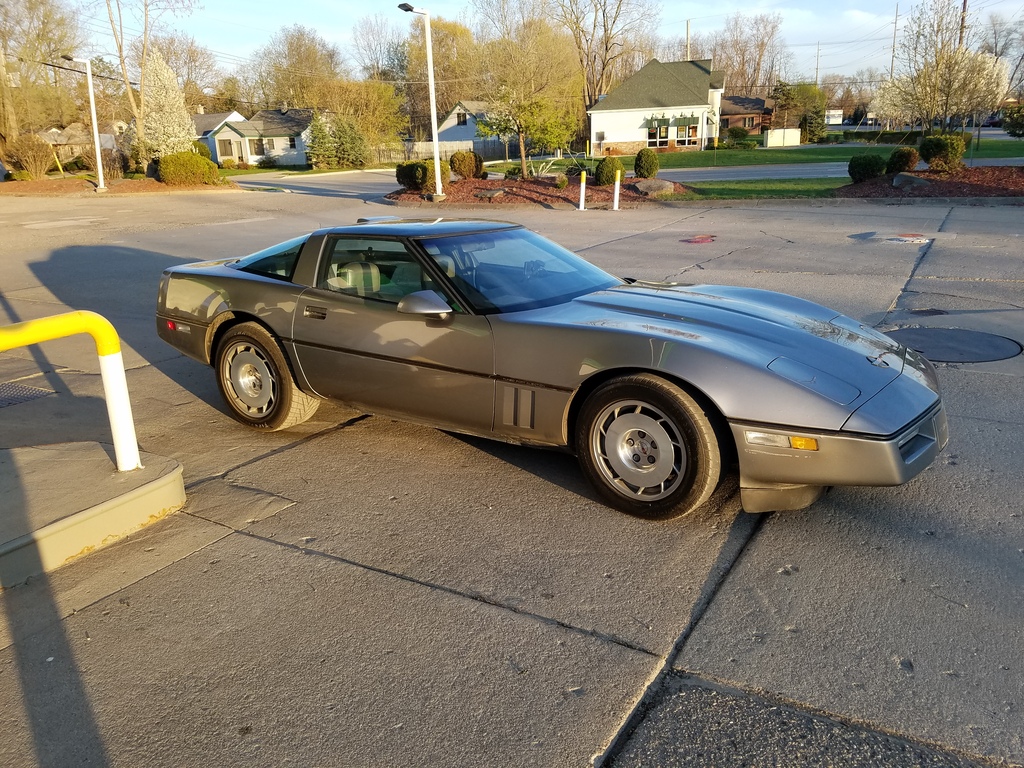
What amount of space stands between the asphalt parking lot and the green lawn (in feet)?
53.1

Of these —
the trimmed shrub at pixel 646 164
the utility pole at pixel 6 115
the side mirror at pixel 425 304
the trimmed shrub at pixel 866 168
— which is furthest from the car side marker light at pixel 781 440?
the utility pole at pixel 6 115

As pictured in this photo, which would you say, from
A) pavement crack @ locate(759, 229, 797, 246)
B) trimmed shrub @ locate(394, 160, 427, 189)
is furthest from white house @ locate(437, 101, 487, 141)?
pavement crack @ locate(759, 229, 797, 246)

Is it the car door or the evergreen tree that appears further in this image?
the evergreen tree

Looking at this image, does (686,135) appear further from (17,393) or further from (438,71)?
(17,393)

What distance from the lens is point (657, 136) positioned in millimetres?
56906

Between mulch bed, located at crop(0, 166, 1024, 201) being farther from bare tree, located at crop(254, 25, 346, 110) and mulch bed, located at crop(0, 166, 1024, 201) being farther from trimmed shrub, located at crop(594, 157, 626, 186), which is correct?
bare tree, located at crop(254, 25, 346, 110)

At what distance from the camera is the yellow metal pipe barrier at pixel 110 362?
380 cm

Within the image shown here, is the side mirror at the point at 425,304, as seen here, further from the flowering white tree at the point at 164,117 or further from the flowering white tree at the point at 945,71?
the flowering white tree at the point at 164,117

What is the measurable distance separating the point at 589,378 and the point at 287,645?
6.08 feet

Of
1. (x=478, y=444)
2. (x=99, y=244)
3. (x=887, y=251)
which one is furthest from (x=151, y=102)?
(x=478, y=444)

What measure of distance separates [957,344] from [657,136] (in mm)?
53402

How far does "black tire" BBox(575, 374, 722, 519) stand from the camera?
3.61m

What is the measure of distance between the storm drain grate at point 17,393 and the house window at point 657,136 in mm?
55027

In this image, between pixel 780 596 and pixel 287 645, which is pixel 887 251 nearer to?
pixel 780 596
